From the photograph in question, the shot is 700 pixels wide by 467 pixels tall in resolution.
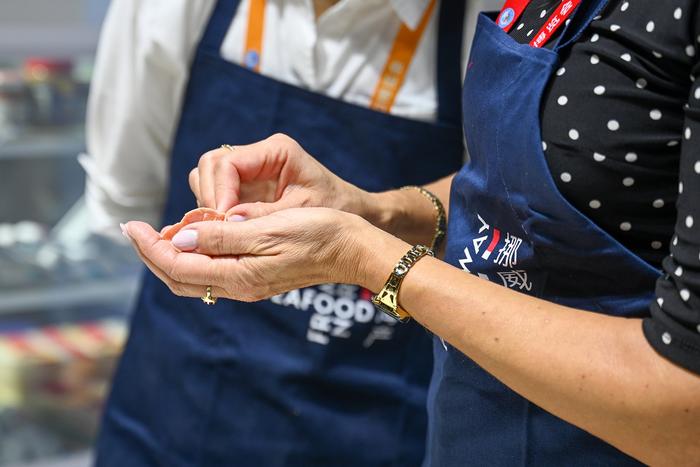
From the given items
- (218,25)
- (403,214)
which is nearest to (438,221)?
(403,214)

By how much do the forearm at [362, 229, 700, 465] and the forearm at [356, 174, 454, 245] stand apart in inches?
10.6

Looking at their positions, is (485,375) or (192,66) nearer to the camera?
(485,375)

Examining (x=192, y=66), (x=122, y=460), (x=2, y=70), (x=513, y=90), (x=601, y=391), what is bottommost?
(x=122, y=460)

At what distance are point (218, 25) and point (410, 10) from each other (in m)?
0.31

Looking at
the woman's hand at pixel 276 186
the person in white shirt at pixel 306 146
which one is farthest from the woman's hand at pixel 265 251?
the person in white shirt at pixel 306 146

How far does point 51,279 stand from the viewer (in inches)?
91.7

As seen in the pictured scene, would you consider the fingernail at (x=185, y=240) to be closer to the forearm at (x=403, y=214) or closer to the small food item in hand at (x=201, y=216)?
the small food item in hand at (x=201, y=216)

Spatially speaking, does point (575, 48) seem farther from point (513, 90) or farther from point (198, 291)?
point (198, 291)

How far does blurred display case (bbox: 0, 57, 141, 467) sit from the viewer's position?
2.26 metres

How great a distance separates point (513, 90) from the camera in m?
0.91

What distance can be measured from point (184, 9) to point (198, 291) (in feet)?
2.25

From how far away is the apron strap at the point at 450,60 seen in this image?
146cm

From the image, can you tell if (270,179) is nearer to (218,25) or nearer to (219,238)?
(219,238)

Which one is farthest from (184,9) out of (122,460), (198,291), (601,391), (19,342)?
(19,342)
